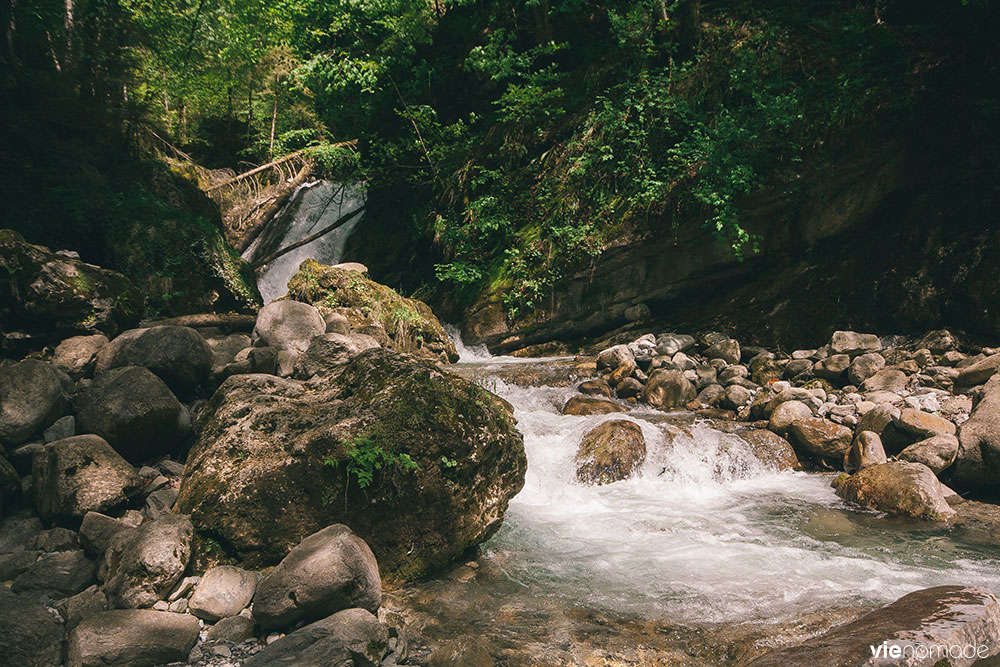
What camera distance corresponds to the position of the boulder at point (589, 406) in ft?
26.6

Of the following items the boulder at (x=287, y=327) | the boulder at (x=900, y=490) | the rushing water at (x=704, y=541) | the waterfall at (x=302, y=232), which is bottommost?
the rushing water at (x=704, y=541)

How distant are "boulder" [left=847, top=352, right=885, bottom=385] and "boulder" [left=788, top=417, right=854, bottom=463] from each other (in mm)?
1467

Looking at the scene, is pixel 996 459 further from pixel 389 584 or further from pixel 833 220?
pixel 389 584

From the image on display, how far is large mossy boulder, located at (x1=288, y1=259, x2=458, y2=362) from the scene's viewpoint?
10.0 m

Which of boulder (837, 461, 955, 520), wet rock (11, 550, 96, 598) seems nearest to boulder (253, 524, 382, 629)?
wet rock (11, 550, 96, 598)

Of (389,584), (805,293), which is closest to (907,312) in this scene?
(805,293)

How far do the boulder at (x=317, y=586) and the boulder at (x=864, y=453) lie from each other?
5.59m

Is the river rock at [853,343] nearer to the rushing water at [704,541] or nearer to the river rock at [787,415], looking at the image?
the river rock at [787,415]

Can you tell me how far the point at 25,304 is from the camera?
5.49 meters

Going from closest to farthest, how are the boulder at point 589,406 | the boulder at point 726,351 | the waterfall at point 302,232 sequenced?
the boulder at point 589,406 < the boulder at point 726,351 < the waterfall at point 302,232

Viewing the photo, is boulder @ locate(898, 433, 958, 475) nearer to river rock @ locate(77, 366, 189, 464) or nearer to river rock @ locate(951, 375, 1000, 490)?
river rock @ locate(951, 375, 1000, 490)

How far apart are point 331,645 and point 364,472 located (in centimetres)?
122

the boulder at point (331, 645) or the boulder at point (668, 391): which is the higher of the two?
the boulder at point (668, 391)

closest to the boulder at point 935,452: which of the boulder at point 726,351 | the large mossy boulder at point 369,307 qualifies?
the boulder at point 726,351
